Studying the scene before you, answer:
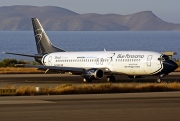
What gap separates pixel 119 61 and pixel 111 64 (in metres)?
1.12

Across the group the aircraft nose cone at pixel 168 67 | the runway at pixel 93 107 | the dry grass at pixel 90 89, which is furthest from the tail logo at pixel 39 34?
the runway at pixel 93 107

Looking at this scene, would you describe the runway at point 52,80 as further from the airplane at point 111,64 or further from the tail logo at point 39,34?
the tail logo at point 39,34

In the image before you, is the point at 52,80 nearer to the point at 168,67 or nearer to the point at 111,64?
the point at 111,64

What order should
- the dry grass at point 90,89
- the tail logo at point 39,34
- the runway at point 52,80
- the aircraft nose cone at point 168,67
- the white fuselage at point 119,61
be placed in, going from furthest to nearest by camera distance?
the tail logo at point 39,34 < the white fuselage at point 119,61 < the runway at point 52,80 < the aircraft nose cone at point 168,67 < the dry grass at point 90,89

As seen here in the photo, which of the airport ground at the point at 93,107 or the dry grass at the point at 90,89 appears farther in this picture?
the dry grass at the point at 90,89

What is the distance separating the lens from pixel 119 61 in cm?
6231

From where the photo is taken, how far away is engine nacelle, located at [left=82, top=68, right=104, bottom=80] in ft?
203

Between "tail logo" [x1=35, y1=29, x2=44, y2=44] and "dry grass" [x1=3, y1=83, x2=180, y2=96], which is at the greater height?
"tail logo" [x1=35, y1=29, x2=44, y2=44]

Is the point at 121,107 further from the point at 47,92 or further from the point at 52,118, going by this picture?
the point at 47,92

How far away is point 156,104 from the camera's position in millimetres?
37438

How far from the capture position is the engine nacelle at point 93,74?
61844mm

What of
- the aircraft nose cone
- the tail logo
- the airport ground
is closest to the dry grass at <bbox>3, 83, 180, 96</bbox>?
the airport ground

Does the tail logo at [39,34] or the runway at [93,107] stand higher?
the tail logo at [39,34]

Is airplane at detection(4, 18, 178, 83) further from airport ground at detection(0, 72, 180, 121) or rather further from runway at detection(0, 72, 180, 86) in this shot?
airport ground at detection(0, 72, 180, 121)
